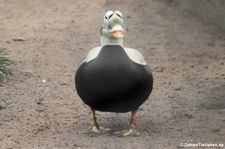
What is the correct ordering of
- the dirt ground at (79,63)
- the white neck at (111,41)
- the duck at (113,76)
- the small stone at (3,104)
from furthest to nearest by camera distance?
1. the small stone at (3,104)
2. the dirt ground at (79,63)
3. the white neck at (111,41)
4. the duck at (113,76)

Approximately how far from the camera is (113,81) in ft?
16.0

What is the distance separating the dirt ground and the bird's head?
869 millimetres

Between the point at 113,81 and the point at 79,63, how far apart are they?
2.88 metres

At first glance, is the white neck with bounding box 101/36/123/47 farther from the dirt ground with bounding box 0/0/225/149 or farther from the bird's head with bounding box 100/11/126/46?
the dirt ground with bounding box 0/0/225/149

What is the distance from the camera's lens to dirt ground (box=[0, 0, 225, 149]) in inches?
206

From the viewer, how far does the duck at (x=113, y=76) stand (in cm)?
490

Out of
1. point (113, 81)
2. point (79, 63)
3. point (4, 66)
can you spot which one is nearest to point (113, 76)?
point (113, 81)

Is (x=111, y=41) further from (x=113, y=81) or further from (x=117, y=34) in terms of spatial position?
(x=113, y=81)

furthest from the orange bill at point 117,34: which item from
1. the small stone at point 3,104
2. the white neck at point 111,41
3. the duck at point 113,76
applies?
the small stone at point 3,104

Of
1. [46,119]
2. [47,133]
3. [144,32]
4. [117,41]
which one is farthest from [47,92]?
[144,32]

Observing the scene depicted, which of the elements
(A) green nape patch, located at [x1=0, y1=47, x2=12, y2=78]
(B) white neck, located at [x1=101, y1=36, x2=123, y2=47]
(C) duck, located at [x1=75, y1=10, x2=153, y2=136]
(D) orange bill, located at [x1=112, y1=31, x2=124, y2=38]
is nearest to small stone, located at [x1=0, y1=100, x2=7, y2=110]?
(A) green nape patch, located at [x1=0, y1=47, x2=12, y2=78]

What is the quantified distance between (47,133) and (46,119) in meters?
0.40

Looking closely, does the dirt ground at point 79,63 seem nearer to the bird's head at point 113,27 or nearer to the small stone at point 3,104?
the small stone at point 3,104

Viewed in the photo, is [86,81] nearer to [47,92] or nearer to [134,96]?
[134,96]
